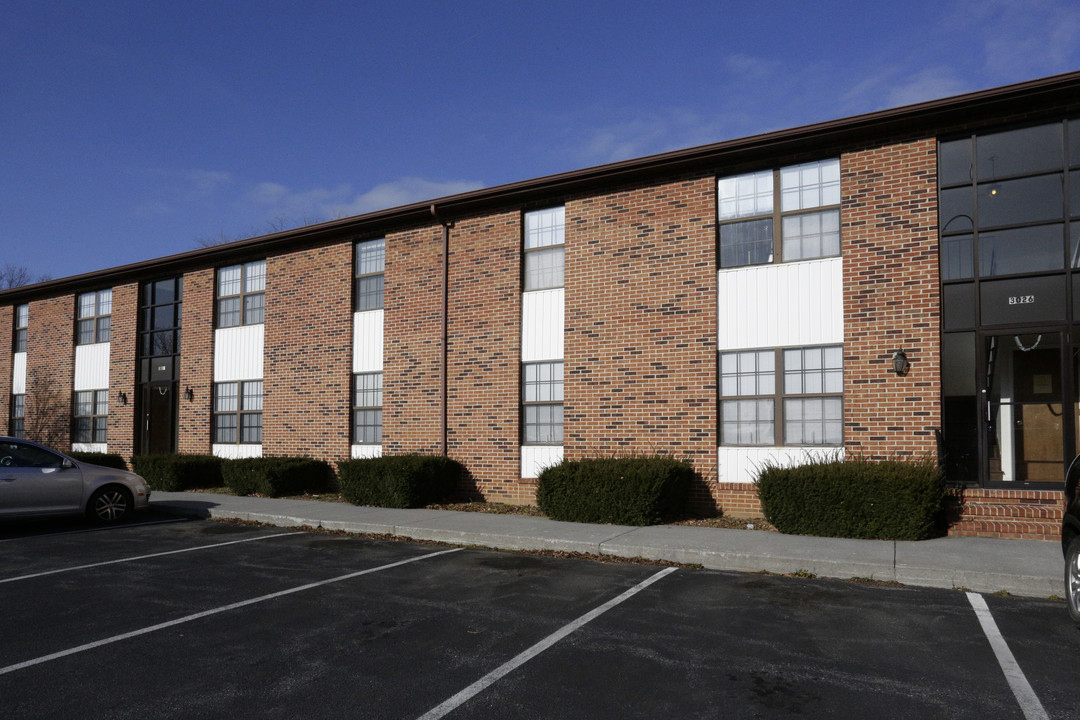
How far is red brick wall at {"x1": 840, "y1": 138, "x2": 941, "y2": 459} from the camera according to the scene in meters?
11.0

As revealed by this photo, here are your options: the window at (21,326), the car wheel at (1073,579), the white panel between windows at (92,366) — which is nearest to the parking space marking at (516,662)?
the car wheel at (1073,579)

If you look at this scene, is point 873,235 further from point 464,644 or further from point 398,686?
point 398,686

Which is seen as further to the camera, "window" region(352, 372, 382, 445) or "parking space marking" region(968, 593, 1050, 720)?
"window" region(352, 372, 382, 445)

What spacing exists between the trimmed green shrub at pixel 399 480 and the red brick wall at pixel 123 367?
9.30 metres

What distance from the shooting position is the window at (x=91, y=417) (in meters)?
21.4

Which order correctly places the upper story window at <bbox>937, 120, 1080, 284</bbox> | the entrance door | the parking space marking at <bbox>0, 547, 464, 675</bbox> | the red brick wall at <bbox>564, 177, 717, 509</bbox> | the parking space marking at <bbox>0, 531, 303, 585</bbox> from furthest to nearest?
the entrance door < the red brick wall at <bbox>564, 177, 717, 509</bbox> < the upper story window at <bbox>937, 120, 1080, 284</bbox> < the parking space marking at <bbox>0, 531, 303, 585</bbox> < the parking space marking at <bbox>0, 547, 464, 675</bbox>

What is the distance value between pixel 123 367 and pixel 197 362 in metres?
3.10

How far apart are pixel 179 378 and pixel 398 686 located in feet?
55.4

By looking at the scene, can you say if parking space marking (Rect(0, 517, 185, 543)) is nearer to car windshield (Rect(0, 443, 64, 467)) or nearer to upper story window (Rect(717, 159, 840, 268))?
car windshield (Rect(0, 443, 64, 467))

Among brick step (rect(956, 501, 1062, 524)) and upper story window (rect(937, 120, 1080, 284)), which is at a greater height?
upper story window (rect(937, 120, 1080, 284))

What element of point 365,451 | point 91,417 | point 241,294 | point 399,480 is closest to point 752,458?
point 399,480

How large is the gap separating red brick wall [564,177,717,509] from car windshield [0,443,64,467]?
26.9 feet

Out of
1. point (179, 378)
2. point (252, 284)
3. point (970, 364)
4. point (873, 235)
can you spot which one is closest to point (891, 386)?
point (970, 364)

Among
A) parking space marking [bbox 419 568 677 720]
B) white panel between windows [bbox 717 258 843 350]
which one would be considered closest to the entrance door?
white panel between windows [bbox 717 258 843 350]
